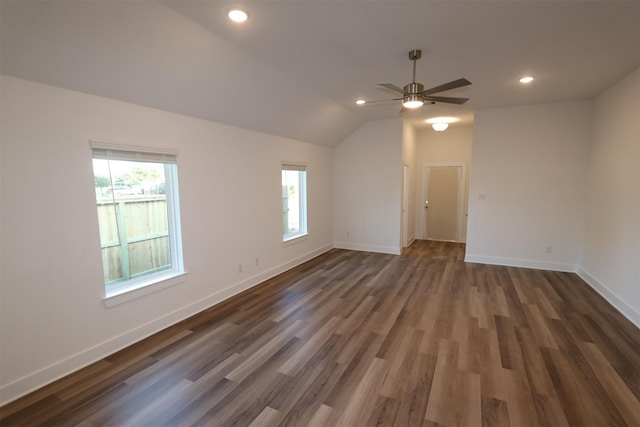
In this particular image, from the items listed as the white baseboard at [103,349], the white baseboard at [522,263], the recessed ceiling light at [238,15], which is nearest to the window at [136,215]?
the white baseboard at [103,349]

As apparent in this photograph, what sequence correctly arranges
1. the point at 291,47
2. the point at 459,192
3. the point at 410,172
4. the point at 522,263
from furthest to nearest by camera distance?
the point at 459,192, the point at 410,172, the point at 522,263, the point at 291,47

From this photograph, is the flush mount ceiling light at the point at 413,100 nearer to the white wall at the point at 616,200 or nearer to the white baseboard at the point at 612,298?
the white wall at the point at 616,200

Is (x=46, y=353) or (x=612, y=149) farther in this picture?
(x=612, y=149)

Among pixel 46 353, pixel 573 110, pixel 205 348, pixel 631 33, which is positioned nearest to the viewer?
pixel 46 353

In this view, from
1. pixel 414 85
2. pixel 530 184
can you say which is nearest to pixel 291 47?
pixel 414 85

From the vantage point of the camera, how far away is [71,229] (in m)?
2.48

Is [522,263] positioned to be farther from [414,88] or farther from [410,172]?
[414,88]

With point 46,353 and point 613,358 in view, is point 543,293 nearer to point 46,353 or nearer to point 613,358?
point 613,358

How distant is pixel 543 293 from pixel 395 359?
300cm

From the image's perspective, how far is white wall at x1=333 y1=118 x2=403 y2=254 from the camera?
6453 millimetres

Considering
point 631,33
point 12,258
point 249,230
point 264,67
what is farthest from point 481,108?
point 12,258

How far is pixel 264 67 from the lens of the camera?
329 centimetres

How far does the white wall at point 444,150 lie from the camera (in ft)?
24.3

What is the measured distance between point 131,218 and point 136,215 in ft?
0.21
